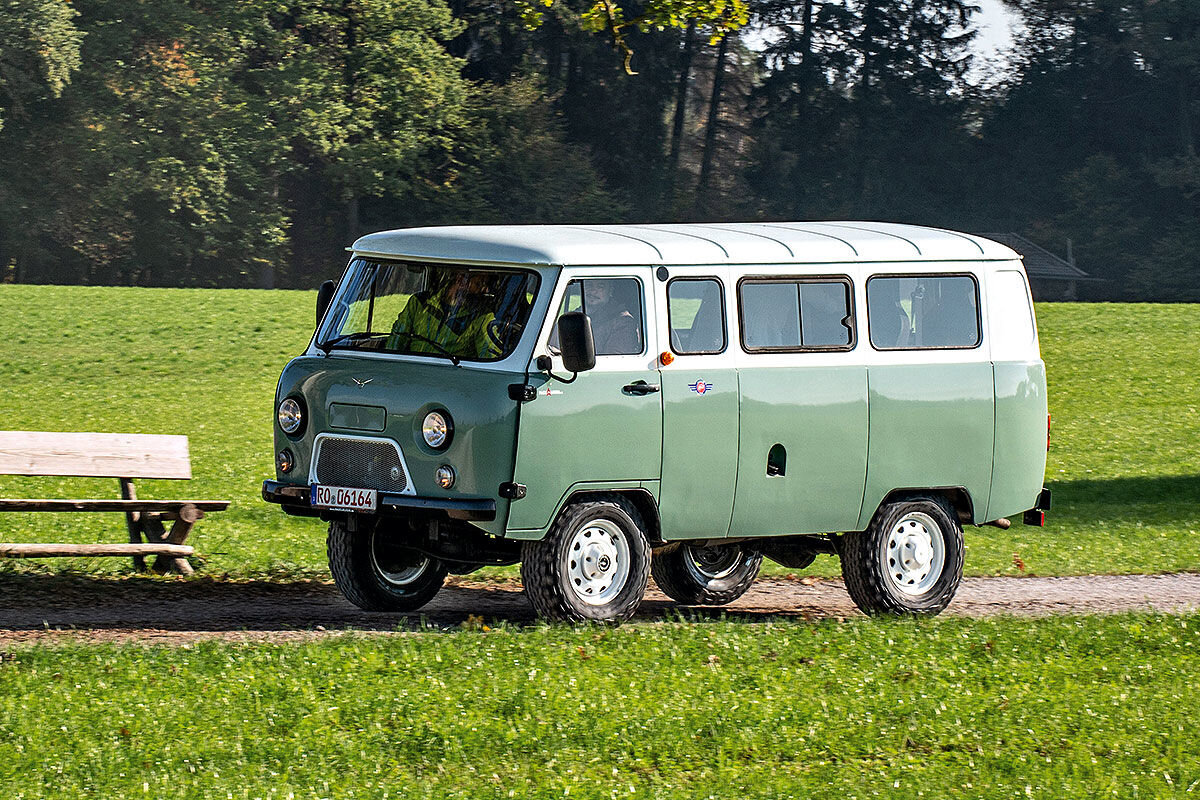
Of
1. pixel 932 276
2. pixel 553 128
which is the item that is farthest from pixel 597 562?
pixel 553 128

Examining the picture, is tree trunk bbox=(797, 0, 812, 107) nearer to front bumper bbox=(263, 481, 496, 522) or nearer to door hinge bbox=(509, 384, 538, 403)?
front bumper bbox=(263, 481, 496, 522)

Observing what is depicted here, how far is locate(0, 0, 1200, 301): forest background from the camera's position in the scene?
2430 inches

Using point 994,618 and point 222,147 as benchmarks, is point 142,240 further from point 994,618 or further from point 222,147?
point 994,618

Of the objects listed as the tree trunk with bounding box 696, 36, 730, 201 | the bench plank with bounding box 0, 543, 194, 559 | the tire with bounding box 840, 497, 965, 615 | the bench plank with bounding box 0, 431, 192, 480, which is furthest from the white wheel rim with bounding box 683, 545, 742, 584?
the tree trunk with bounding box 696, 36, 730, 201

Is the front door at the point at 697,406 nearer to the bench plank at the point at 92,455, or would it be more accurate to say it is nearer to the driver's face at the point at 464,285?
the driver's face at the point at 464,285

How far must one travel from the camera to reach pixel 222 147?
6319cm

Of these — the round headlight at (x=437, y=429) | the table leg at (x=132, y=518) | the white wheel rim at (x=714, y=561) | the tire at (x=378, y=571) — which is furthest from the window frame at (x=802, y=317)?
the table leg at (x=132, y=518)

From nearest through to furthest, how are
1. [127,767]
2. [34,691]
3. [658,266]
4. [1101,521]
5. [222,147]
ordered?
[127,767] → [34,691] → [658,266] → [1101,521] → [222,147]

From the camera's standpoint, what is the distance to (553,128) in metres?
72.1

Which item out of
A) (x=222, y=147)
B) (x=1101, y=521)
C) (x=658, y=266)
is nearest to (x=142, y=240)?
(x=222, y=147)

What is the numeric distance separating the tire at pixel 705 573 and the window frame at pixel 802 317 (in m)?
2.22

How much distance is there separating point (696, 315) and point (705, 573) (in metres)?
2.80

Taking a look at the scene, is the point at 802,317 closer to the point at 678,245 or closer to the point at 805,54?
the point at 678,245

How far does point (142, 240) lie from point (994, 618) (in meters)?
55.6
